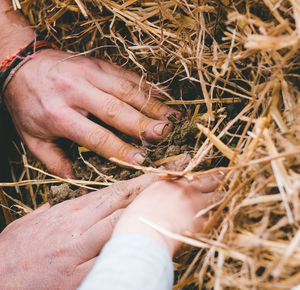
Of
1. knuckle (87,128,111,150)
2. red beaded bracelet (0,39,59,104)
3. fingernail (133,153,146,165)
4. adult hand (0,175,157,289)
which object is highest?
red beaded bracelet (0,39,59,104)

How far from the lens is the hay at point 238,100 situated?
620mm

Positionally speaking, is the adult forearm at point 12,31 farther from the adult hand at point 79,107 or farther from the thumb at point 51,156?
the thumb at point 51,156

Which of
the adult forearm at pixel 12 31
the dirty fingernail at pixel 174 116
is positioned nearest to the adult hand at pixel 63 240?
the dirty fingernail at pixel 174 116

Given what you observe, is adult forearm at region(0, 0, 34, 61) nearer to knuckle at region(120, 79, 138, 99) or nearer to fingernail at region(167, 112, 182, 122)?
knuckle at region(120, 79, 138, 99)

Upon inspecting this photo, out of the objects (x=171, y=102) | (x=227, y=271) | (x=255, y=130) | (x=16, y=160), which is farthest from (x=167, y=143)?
(x=16, y=160)

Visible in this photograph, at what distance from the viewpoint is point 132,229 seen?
69cm

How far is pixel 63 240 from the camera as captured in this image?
3.37 feet

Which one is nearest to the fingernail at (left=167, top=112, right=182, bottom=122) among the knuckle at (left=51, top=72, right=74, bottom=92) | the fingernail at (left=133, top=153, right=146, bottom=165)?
the fingernail at (left=133, top=153, right=146, bottom=165)

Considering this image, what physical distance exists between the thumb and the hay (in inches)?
16.6

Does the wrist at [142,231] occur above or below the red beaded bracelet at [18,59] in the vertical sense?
below

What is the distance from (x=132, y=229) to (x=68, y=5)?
917 mm

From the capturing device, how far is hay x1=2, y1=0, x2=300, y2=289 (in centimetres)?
62

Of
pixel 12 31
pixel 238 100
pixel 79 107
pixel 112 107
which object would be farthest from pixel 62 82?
pixel 238 100

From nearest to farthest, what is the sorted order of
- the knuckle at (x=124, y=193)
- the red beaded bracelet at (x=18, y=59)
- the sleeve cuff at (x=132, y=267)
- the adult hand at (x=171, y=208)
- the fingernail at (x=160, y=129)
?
the sleeve cuff at (x=132, y=267), the adult hand at (x=171, y=208), the knuckle at (x=124, y=193), the fingernail at (x=160, y=129), the red beaded bracelet at (x=18, y=59)
